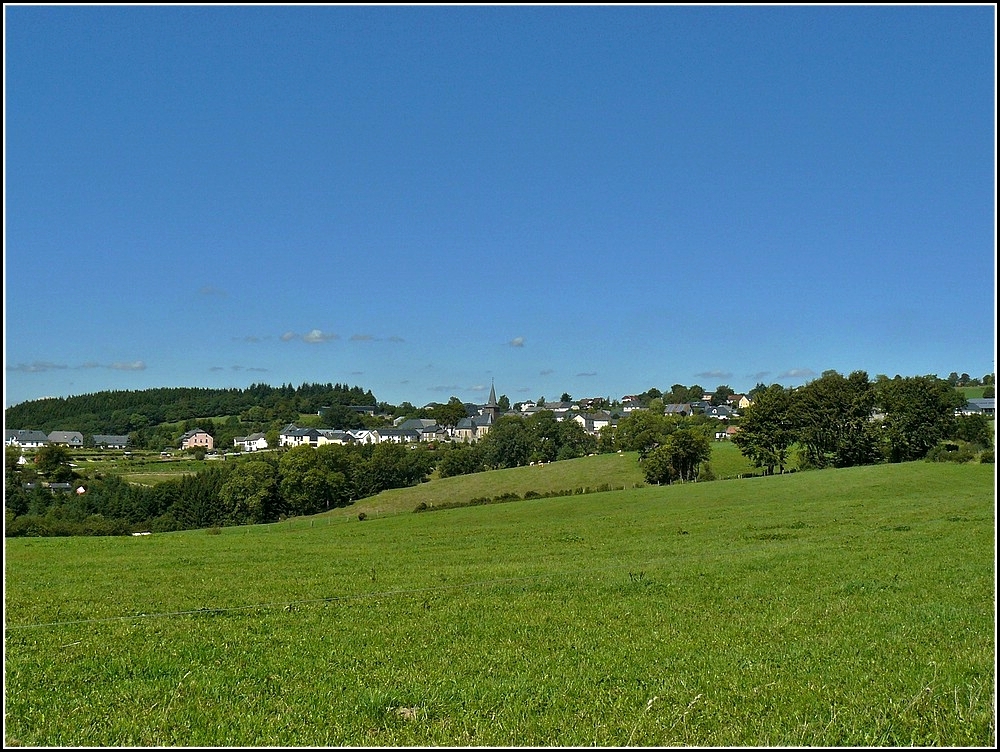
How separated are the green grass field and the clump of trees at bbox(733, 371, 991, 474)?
4634cm

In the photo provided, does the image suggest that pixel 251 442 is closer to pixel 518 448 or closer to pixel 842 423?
pixel 518 448

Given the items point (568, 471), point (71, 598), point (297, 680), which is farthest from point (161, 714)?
point (568, 471)

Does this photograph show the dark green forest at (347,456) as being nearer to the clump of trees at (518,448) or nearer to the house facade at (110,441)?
the clump of trees at (518,448)

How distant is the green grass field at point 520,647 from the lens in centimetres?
788

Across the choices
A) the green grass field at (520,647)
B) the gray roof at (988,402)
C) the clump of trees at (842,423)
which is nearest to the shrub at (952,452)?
the clump of trees at (842,423)

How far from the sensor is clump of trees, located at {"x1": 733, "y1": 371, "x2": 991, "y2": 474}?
6706 centimetres

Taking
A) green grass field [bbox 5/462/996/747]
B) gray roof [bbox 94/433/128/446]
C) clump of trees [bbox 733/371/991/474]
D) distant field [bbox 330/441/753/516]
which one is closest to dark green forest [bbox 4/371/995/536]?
clump of trees [bbox 733/371/991/474]

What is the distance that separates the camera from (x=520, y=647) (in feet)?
37.2

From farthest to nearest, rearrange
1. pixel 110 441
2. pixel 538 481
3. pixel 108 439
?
pixel 538 481, pixel 110 441, pixel 108 439

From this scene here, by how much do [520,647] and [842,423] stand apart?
67.5 metres

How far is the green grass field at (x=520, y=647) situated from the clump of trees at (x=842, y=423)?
152 ft

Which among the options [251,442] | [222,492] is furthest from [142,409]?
[251,442]

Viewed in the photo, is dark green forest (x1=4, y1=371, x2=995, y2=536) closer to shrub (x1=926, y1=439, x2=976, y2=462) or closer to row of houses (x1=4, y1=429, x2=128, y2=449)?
shrub (x1=926, y1=439, x2=976, y2=462)

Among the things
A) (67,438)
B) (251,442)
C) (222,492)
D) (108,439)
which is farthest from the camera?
(251,442)
